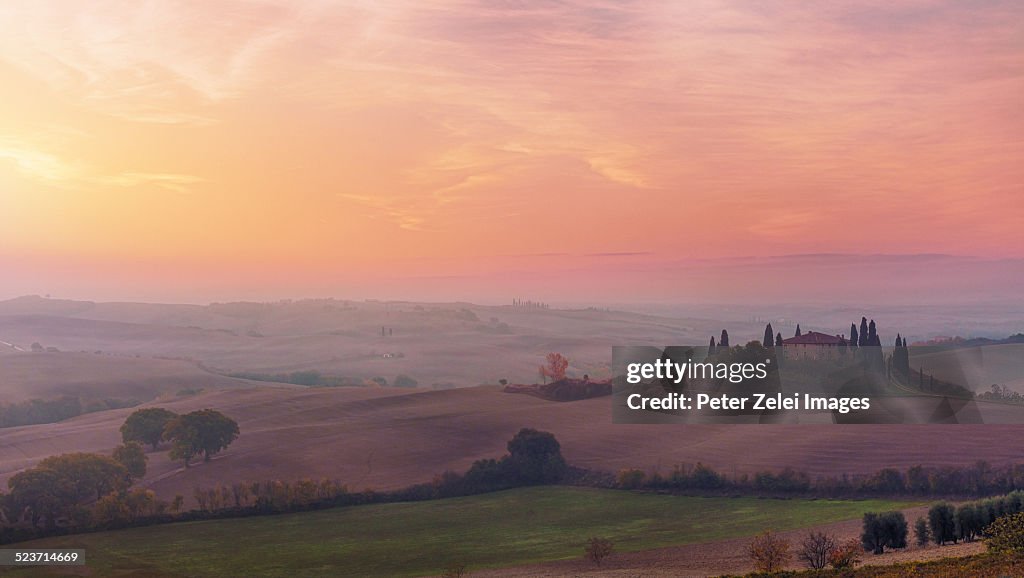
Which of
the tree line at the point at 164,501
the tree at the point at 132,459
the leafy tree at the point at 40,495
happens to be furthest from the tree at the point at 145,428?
the leafy tree at the point at 40,495

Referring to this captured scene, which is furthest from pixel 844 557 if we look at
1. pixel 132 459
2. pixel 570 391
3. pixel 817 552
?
pixel 570 391

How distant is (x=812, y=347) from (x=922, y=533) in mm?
62622

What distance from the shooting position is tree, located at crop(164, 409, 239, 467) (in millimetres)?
91188

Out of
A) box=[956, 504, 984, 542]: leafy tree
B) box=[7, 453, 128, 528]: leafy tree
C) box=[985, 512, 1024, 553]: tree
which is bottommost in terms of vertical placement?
box=[7, 453, 128, 528]: leafy tree

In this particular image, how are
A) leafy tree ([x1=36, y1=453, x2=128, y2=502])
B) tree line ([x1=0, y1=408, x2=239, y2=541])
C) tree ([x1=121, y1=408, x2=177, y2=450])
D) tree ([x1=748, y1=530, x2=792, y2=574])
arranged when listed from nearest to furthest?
tree ([x1=748, y1=530, x2=792, y2=574])
tree line ([x1=0, y1=408, x2=239, y2=541])
leafy tree ([x1=36, y1=453, x2=128, y2=502])
tree ([x1=121, y1=408, x2=177, y2=450])

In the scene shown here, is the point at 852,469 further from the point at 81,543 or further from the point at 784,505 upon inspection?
the point at 81,543

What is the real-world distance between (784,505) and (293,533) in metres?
37.5

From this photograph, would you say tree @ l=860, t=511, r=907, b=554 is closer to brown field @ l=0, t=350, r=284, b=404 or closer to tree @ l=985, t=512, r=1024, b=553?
tree @ l=985, t=512, r=1024, b=553

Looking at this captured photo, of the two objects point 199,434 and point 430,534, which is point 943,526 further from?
point 199,434

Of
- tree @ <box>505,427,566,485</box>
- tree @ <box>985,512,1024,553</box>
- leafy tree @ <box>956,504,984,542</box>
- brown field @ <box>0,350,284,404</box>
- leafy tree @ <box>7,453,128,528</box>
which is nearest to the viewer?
tree @ <box>985,512,1024,553</box>

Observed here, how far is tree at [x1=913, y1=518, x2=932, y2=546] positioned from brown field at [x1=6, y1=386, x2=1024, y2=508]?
23.5 meters

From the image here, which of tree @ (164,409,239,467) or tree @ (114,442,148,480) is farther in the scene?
tree @ (164,409,239,467)

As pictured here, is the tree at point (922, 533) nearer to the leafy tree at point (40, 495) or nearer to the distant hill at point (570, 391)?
the leafy tree at point (40, 495)

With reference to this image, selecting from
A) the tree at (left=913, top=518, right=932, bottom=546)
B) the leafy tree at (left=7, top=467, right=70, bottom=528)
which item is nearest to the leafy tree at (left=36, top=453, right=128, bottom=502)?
the leafy tree at (left=7, top=467, right=70, bottom=528)
